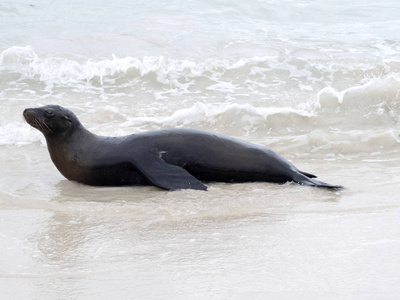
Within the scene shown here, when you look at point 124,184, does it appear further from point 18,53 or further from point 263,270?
point 18,53

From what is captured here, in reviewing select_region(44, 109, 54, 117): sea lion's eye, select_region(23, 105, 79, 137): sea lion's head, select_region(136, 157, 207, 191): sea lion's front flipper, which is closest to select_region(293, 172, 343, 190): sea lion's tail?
select_region(136, 157, 207, 191): sea lion's front flipper

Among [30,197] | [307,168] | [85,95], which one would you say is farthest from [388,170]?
[85,95]

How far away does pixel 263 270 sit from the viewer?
10.3ft

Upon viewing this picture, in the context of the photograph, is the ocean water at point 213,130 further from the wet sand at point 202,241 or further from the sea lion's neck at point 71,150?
the sea lion's neck at point 71,150

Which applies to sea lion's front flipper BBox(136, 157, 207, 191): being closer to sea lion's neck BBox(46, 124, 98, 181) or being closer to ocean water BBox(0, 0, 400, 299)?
ocean water BBox(0, 0, 400, 299)

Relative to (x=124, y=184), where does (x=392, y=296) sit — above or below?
above

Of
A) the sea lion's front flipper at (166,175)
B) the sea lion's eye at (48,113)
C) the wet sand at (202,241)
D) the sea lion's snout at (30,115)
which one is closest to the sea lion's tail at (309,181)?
the wet sand at (202,241)

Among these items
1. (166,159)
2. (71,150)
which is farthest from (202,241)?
(71,150)

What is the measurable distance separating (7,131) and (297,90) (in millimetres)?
4486

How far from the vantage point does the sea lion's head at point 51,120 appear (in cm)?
571

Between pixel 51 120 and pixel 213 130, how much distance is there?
281 cm

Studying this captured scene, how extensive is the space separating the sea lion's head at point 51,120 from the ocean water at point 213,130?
1.45 feet

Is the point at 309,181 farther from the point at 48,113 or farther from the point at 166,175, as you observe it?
the point at 48,113

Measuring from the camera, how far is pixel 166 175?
5363mm
